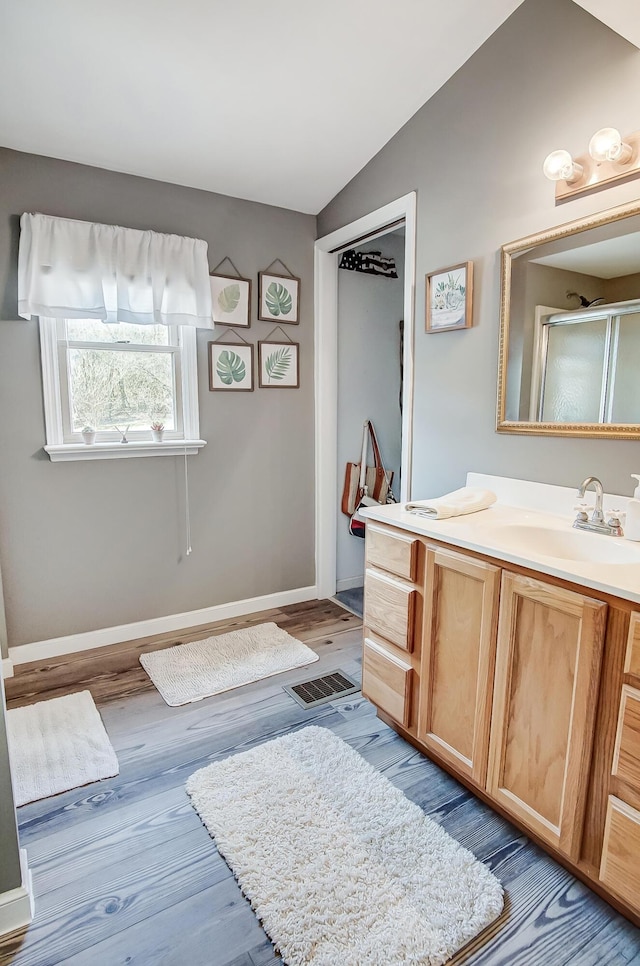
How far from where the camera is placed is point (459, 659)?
1.65 meters

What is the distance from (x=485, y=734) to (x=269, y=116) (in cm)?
262

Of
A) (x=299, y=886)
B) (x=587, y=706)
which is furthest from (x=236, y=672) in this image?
(x=587, y=706)

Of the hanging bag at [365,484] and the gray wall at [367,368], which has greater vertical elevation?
the gray wall at [367,368]

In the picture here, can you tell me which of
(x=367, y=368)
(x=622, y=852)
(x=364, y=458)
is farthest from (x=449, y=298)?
(x=622, y=852)

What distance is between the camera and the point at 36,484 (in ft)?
8.22

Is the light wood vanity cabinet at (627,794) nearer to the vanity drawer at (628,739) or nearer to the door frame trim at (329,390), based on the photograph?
the vanity drawer at (628,739)

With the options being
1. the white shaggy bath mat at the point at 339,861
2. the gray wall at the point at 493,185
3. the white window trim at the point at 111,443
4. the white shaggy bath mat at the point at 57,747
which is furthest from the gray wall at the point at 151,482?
the white shaggy bath mat at the point at 339,861

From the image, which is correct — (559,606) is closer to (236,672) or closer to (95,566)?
(236,672)

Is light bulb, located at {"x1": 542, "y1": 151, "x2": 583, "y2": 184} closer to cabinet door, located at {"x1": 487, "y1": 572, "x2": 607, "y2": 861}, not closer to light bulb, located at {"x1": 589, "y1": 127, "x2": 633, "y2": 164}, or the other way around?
light bulb, located at {"x1": 589, "y1": 127, "x2": 633, "y2": 164}

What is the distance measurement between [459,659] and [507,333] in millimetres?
1237

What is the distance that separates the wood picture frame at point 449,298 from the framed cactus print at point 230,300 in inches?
43.0

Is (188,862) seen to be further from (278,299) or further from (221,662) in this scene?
(278,299)

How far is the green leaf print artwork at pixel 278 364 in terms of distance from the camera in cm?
306

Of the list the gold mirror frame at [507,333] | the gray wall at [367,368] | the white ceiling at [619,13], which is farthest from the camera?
the gray wall at [367,368]
